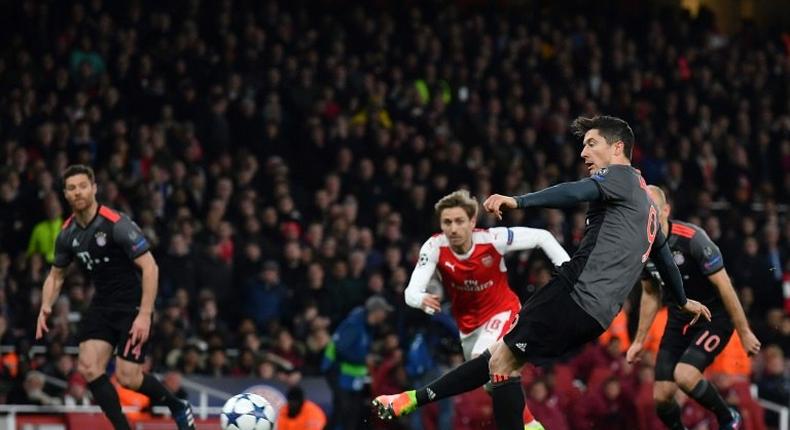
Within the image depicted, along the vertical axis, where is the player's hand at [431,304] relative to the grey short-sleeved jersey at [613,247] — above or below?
below

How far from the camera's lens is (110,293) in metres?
11.2

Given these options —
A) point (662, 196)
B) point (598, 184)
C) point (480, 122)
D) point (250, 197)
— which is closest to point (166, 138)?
point (250, 197)

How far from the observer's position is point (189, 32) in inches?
792

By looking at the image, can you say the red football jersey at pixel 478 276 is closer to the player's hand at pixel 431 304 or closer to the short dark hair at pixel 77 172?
the player's hand at pixel 431 304

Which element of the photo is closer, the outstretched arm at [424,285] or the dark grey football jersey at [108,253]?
the outstretched arm at [424,285]

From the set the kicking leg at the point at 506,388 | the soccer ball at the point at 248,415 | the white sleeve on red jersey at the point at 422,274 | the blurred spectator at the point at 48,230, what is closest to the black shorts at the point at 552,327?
the kicking leg at the point at 506,388

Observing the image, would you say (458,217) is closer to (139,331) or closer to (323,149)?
(139,331)

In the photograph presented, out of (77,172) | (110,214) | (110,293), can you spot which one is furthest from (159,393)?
(77,172)

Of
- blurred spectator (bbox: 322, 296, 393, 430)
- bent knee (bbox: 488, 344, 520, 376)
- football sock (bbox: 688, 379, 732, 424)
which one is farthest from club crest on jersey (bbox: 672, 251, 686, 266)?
blurred spectator (bbox: 322, 296, 393, 430)

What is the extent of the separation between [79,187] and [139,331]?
113cm

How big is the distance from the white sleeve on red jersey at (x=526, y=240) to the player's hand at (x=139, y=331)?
2567 millimetres

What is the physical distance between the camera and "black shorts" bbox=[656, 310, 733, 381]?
11.2 m

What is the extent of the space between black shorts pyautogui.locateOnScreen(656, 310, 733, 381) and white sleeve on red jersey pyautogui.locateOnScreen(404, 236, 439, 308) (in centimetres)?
194

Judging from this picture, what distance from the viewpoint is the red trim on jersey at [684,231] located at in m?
11.1
